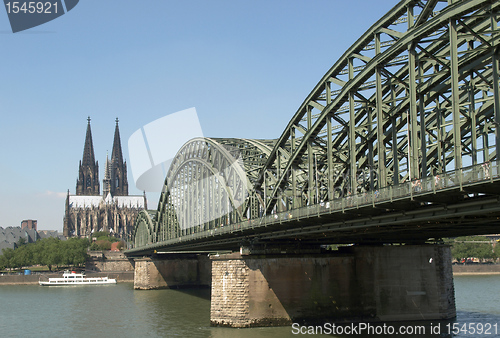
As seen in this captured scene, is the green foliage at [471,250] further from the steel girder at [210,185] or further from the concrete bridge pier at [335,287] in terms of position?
the concrete bridge pier at [335,287]

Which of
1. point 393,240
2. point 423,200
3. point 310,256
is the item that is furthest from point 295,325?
point 423,200

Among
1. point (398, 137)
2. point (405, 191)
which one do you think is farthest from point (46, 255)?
point (405, 191)

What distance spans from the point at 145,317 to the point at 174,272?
48.1 m

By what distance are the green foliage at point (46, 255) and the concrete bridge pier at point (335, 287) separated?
12110 cm

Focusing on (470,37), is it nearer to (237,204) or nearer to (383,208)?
(383,208)

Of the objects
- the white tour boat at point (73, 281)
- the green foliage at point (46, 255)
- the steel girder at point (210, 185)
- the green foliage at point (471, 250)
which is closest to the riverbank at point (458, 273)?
the white tour boat at point (73, 281)

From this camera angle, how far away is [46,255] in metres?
163

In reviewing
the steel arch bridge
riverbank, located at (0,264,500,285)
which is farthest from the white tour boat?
the steel arch bridge

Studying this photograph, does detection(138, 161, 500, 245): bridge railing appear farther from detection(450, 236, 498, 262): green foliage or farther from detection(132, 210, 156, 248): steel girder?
detection(450, 236, 498, 262): green foliage

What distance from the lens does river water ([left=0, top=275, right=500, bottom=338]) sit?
1864 inches

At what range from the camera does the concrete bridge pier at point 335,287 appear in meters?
48.8

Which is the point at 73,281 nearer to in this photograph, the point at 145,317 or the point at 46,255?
the point at 46,255

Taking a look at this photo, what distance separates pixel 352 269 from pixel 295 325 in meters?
7.62

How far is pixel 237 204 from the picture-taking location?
6762cm
